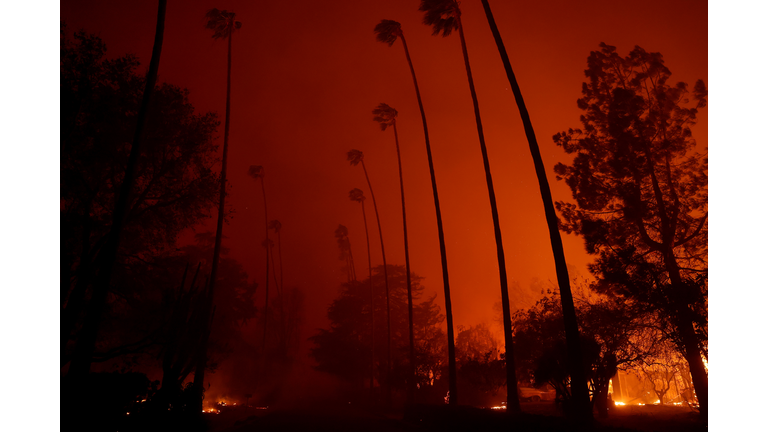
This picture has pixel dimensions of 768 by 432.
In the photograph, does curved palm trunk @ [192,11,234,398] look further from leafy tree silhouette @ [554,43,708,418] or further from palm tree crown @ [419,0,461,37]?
leafy tree silhouette @ [554,43,708,418]

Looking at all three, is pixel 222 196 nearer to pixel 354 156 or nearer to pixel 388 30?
pixel 388 30

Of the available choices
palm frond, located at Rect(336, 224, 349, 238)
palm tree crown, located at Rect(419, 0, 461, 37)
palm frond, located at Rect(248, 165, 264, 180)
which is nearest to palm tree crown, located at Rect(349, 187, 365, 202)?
palm frond, located at Rect(248, 165, 264, 180)

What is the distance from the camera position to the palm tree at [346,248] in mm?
70875

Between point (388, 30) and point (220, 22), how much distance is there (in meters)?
12.3

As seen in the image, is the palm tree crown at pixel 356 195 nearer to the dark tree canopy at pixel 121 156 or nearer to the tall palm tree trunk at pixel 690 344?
the dark tree canopy at pixel 121 156

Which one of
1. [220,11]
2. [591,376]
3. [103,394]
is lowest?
[591,376]

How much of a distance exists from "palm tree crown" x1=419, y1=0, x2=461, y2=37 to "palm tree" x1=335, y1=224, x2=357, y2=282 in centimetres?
4900

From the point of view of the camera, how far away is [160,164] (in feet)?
52.1

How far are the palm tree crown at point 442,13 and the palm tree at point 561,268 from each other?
6.58 m

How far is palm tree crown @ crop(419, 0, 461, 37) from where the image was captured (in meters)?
23.8

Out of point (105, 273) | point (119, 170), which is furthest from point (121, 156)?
point (105, 273)
